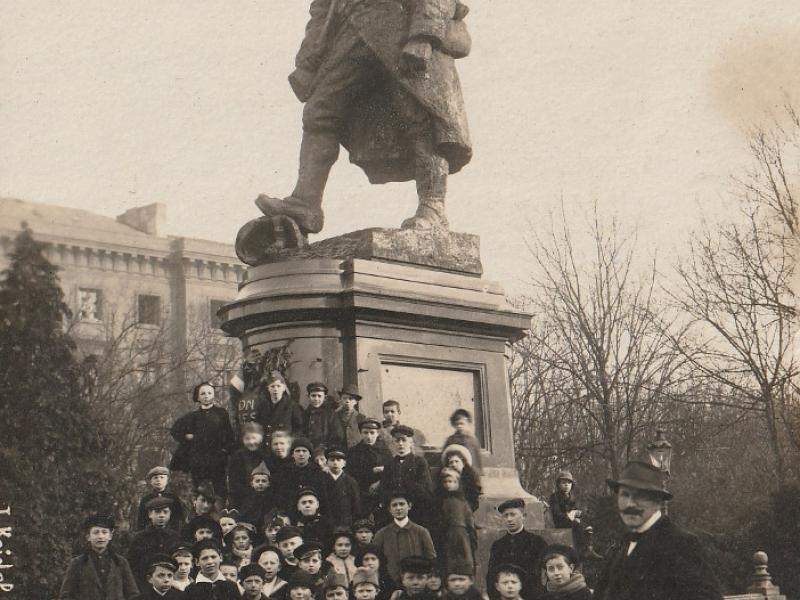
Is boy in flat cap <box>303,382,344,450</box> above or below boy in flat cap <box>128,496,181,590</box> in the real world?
above

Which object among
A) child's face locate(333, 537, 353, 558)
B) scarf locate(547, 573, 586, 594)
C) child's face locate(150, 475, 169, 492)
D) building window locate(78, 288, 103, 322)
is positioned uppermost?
building window locate(78, 288, 103, 322)

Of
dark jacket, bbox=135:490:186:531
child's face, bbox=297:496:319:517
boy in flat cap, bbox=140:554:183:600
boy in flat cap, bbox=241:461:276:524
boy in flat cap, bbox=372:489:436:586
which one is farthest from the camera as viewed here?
dark jacket, bbox=135:490:186:531

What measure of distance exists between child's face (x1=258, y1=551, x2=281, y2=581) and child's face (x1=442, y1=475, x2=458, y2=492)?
1556 mm

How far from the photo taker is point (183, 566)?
27.7ft

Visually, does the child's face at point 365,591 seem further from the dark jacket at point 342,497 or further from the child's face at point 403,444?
the child's face at point 403,444

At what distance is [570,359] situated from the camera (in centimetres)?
3097

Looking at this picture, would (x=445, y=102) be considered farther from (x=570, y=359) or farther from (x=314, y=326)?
(x=570, y=359)

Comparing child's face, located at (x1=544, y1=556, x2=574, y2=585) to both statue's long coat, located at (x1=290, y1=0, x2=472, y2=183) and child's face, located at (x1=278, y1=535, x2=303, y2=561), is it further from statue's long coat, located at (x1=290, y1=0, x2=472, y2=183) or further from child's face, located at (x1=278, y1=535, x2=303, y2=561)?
statue's long coat, located at (x1=290, y1=0, x2=472, y2=183)

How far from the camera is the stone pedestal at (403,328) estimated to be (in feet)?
34.0

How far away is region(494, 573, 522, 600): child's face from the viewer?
775 cm

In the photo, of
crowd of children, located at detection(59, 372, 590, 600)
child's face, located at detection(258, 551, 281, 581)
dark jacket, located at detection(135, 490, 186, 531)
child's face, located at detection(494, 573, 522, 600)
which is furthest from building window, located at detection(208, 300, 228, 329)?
child's face, located at detection(494, 573, 522, 600)

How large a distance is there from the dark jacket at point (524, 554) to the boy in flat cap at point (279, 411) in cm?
191

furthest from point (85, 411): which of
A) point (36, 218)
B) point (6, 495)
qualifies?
point (36, 218)

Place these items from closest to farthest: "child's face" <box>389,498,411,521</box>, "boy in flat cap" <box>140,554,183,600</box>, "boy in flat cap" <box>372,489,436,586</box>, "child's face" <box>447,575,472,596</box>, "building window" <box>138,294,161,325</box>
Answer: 1. "child's face" <box>447,575,472,596</box>
2. "boy in flat cap" <box>140,554,183,600</box>
3. "boy in flat cap" <box>372,489,436,586</box>
4. "child's face" <box>389,498,411,521</box>
5. "building window" <box>138,294,161,325</box>
